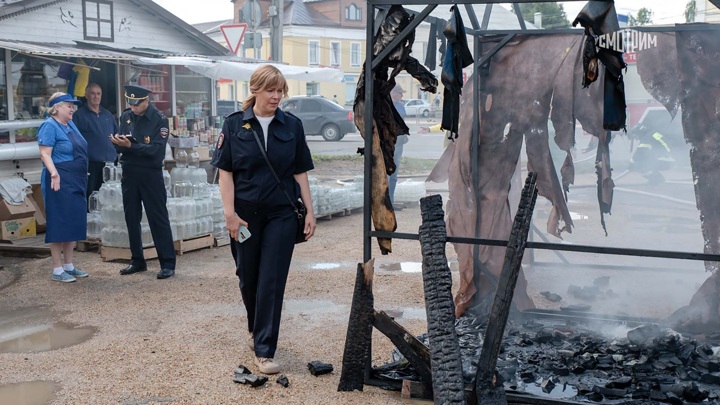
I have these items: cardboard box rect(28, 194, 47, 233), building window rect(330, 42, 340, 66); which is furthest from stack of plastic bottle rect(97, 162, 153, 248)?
building window rect(330, 42, 340, 66)

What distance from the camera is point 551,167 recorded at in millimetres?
7020

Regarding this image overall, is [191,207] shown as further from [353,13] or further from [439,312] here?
[353,13]

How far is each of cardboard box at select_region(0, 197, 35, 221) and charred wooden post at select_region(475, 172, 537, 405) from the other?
7785mm

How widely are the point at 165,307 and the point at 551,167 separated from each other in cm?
367

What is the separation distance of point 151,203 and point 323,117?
23420mm

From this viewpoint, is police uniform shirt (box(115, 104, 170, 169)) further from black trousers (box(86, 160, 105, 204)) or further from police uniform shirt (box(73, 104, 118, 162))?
black trousers (box(86, 160, 105, 204))

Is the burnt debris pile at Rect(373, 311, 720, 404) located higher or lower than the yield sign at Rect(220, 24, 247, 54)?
lower

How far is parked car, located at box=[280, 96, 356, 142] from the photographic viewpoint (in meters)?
31.5

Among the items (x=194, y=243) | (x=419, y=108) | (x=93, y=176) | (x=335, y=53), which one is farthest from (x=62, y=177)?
(x=335, y=53)

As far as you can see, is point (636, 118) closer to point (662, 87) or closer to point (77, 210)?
point (662, 87)

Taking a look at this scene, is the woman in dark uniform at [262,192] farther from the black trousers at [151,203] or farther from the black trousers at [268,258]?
the black trousers at [151,203]

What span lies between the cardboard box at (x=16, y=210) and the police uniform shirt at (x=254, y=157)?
5903mm

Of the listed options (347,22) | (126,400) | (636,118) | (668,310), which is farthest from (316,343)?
(347,22)

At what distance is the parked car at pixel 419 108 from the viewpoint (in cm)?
4869
